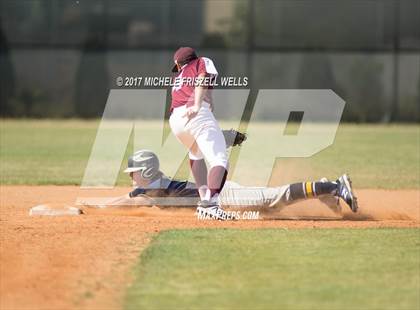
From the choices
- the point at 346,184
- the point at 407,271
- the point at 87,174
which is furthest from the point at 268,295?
the point at 87,174

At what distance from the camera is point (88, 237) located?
866 cm

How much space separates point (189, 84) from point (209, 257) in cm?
275

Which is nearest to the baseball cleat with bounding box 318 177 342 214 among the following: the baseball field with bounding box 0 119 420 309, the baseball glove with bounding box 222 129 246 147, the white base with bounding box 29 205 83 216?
the baseball field with bounding box 0 119 420 309

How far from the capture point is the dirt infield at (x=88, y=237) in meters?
6.54

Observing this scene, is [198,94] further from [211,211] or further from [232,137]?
[211,211]

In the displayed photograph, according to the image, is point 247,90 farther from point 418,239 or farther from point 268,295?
point 268,295

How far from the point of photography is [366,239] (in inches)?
338

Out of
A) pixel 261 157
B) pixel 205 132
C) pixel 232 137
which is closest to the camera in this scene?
pixel 205 132

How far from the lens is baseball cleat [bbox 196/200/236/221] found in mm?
9984

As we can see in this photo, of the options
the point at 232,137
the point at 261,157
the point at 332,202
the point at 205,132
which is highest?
the point at 205,132

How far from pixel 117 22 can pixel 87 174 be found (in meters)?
19.7

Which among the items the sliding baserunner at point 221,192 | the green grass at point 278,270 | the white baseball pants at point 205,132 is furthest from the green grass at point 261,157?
the green grass at point 278,270

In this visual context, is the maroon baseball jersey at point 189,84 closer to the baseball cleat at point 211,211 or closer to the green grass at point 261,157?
the baseball cleat at point 211,211

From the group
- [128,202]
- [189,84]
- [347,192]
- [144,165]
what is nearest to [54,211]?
[128,202]
